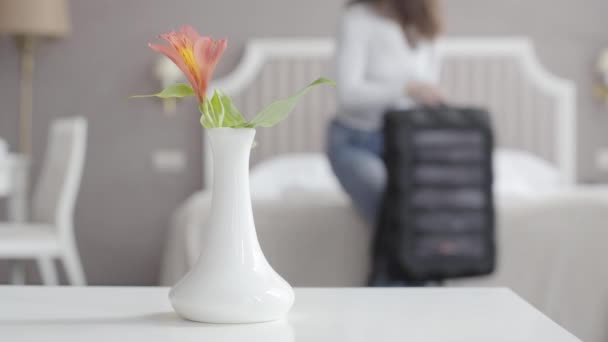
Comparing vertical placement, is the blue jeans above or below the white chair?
above

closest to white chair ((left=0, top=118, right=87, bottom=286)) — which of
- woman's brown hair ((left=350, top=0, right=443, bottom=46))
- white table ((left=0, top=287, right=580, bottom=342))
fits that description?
woman's brown hair ((left=350, top=0, right=443, bottom=46))

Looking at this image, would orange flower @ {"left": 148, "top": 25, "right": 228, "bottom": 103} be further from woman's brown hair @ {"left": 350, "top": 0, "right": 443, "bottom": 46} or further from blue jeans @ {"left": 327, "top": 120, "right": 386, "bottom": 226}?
woman's brown hair @ {"left": 350, "top": 0, "right": 443, "bottom": 46}

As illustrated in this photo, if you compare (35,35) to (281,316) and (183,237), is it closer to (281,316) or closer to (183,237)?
(183,237)

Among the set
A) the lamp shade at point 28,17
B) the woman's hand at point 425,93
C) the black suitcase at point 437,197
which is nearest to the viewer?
the black suitcase at point 437,197

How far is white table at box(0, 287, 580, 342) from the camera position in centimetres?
78

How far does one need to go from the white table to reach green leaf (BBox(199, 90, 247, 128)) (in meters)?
0.21

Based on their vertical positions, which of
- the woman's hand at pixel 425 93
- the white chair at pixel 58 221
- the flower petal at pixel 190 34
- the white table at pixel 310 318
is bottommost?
the white chair at pixel 58 221

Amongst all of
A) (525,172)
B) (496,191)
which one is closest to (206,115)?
(496,191)

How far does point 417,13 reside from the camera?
7.86ft

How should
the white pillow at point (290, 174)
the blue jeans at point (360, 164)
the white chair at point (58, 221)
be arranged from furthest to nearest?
the white pillow at point (290, 174) → the white chair at point (58, 221) → the blue jeans at point (360, 164)

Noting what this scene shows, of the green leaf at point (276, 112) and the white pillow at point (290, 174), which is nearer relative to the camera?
the green leaf at point (276, 112)

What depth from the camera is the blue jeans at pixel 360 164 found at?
6.75 feet

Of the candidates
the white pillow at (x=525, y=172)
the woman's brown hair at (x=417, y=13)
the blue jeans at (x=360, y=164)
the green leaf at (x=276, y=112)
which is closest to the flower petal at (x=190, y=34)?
the green leaf at (x=276, y=112)

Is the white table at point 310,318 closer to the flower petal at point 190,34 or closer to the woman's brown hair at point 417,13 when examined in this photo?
the flower petal at point 190,34
